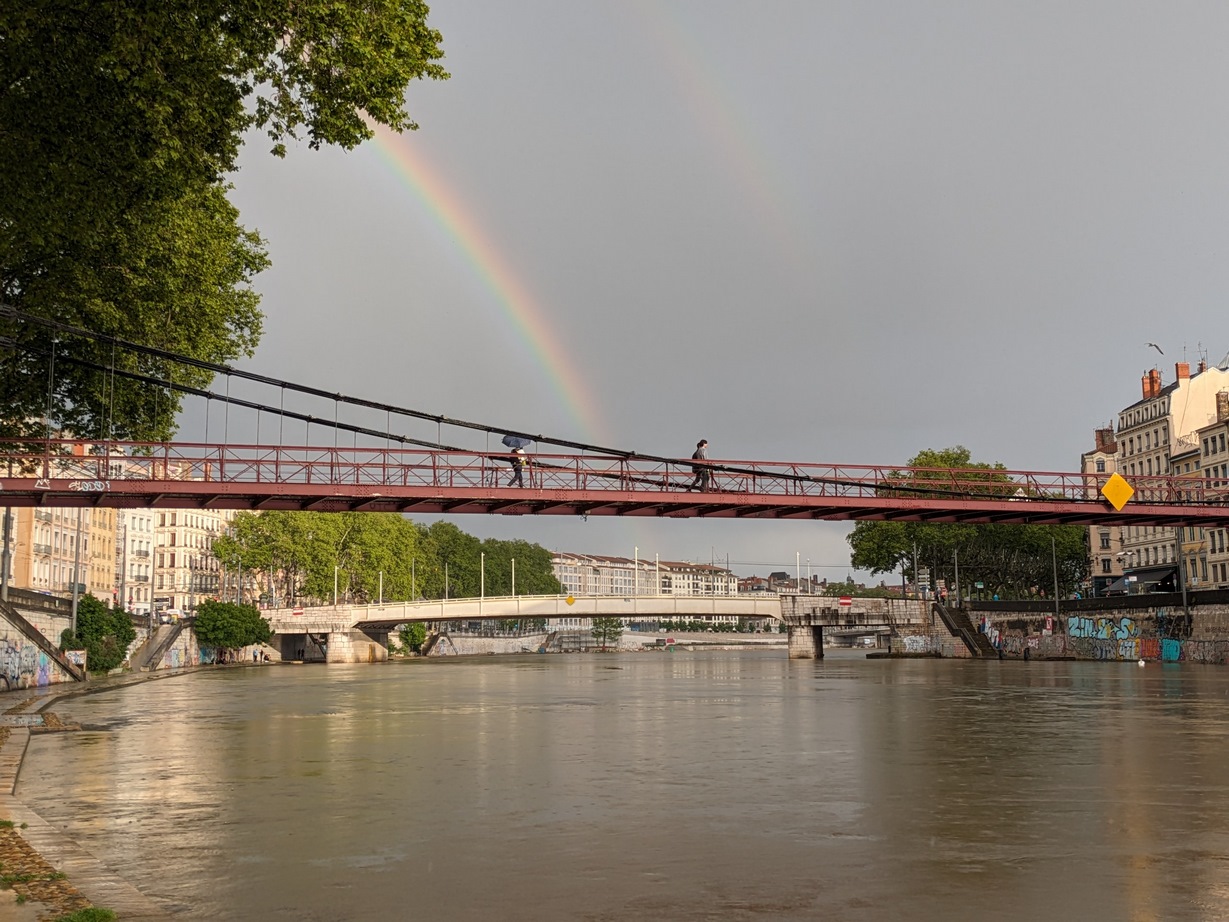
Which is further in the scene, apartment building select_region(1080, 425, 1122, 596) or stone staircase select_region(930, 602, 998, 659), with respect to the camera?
apartment building select_region(1080, 425, 1122, 596)

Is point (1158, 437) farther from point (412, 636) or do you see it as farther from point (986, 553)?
point (412, 636)

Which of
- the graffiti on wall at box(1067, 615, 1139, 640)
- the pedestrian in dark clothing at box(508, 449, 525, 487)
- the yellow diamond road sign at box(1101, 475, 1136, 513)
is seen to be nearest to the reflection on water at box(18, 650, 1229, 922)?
the pedestrian in dark clothing at box(508, 449, 525, 487)

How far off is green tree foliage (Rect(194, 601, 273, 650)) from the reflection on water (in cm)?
7271

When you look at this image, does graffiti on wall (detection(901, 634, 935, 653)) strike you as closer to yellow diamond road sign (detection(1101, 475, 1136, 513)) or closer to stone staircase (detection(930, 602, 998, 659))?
stone staircase (detection(930, 602, 998, 659))

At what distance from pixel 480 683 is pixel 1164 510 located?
36.9m

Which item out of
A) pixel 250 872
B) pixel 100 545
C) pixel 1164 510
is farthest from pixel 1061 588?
pixel 250 872

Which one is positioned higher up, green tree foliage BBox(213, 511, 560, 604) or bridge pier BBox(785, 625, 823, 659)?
green tree foliage BBox(213, 511, 560, 604)

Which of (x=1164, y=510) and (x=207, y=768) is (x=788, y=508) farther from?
(x=207, y=768)

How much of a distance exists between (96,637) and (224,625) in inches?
1349

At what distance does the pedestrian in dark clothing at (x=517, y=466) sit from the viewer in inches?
1955

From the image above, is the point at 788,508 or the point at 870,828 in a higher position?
the point at 788,508

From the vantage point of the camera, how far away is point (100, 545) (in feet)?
423

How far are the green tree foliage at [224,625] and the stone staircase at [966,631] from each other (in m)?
63.8

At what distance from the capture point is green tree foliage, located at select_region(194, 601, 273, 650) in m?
104
